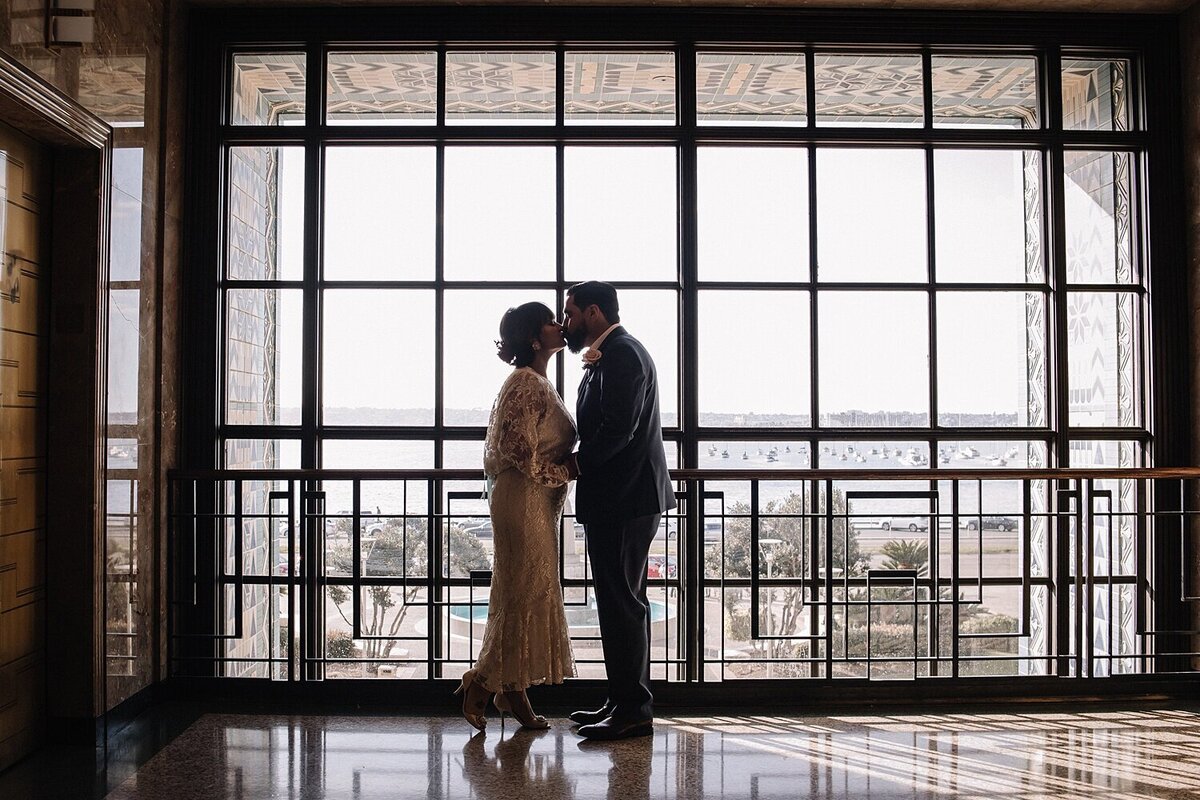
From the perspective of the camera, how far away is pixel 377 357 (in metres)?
3.93

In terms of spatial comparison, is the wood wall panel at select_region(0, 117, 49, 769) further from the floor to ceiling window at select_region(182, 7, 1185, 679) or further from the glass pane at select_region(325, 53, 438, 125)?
the glass pane at select_region(325, 53, 438, 125)

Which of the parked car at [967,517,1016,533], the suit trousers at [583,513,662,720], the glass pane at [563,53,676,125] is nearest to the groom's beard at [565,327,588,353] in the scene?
the suit trousers at [583,513,662,720]

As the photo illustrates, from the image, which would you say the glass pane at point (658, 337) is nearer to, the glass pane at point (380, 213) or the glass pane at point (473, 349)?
the glass pane at point (473, 349)

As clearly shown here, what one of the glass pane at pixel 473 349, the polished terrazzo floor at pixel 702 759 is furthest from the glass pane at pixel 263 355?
the polished terrazzo floor at pixel 702 759

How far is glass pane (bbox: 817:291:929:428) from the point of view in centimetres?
396

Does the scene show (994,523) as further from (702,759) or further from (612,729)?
(612,729)

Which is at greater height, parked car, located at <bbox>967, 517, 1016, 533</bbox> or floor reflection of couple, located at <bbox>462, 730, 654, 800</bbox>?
parked car, located at <bbox>967, 517, 1016, 533</bbox>

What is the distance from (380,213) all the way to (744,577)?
7.87 ft

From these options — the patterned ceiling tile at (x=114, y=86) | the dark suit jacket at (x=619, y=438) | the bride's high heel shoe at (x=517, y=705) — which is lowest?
the bride's high heel shoe at (x=517, y=705)

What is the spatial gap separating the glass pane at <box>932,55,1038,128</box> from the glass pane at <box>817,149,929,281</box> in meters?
0.40

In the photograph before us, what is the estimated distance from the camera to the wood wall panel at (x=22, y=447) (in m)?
2.80

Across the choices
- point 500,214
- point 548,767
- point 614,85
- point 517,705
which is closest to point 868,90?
point 614,85

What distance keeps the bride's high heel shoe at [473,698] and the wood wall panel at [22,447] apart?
1.51 meters

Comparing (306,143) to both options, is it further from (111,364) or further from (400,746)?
(400,746)
